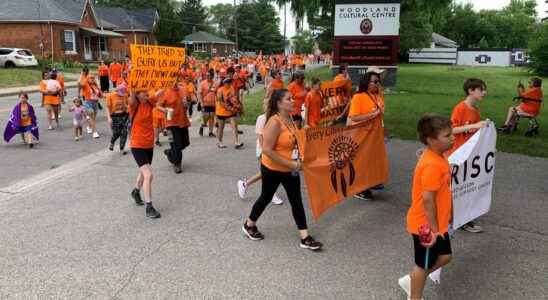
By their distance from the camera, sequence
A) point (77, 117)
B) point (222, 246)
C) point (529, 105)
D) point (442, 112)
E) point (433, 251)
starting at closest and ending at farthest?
1. point (433, 251)
2. point (222, 246)
3. point (77, 117)
4. point (529, 105)
5. point (442, 112)

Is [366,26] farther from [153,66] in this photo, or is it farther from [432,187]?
[432,187]

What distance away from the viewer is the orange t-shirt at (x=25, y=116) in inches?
422

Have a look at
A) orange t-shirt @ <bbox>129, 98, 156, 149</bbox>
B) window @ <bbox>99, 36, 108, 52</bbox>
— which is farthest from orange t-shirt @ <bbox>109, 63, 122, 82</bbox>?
window @ <bbox>99, 36, 108, 52</bbox>

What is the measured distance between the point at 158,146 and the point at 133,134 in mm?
4834

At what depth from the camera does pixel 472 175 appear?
5.03 m

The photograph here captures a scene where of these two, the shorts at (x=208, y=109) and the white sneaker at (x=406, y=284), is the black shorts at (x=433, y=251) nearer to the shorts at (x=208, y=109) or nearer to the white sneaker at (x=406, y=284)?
the white sneaker at (x=406, y=284)

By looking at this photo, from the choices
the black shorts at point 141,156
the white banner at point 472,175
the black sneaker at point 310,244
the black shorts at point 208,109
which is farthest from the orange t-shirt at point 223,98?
the white banner at point 472,175

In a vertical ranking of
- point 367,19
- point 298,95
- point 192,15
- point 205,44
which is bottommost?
point 298,95

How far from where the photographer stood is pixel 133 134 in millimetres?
6211

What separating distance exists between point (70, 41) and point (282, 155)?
46.8 m

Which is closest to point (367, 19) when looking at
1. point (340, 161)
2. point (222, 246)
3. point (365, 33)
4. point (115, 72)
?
point (365, 33)

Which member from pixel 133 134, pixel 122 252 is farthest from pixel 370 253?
pixel 133 134

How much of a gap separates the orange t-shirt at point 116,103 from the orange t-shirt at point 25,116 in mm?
2134

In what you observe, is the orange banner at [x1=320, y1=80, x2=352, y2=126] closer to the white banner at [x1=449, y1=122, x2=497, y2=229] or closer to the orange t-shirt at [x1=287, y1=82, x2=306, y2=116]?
the orange t-shirt at [x1=287, y1=82, x2=306, y2=116]
